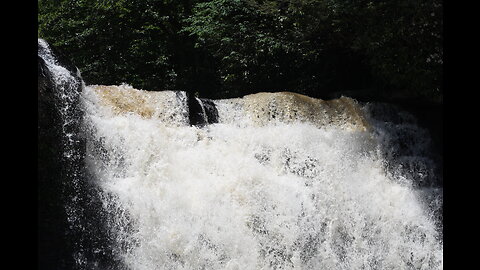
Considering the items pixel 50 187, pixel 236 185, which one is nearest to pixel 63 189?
pixel 50 187

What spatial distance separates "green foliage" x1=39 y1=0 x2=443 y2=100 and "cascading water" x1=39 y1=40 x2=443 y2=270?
1.25m

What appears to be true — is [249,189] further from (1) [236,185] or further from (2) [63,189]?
(2) [63,189]

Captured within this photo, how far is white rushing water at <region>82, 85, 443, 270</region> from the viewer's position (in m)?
5.52

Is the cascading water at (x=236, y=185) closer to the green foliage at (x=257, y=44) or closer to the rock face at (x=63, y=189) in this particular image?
the rock face at (x=63, y=189)

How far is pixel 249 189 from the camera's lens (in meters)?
6.03

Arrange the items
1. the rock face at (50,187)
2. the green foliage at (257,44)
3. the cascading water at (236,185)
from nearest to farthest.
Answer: the rock face at (50,187), the cascading water at (236,185), the green foliage at (257,44)

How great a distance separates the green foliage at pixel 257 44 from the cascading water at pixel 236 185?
1.25m

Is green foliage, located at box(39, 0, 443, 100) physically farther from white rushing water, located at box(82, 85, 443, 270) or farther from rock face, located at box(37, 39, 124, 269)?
rock face, located at box(37, 39, 124, 269)

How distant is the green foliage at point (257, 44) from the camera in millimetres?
7930

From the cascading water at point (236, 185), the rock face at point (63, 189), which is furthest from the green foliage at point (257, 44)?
Result: the rock face at point (63, 189)

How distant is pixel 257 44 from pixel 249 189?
4.21m

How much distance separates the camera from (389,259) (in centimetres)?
641

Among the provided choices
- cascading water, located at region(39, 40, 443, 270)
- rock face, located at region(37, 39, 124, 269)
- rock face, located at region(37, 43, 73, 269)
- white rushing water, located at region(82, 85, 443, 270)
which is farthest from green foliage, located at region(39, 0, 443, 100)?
rock face, located at region(37, 43, 73, 269)
